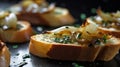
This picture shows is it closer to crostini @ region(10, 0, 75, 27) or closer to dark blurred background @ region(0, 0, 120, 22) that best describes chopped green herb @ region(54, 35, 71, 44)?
crostini @ region(10, 0, 75, 27)

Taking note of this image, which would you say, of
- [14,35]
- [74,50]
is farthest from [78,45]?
[14,35]

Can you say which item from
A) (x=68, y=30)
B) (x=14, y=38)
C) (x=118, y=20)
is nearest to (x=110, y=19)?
(x=118, y=20)

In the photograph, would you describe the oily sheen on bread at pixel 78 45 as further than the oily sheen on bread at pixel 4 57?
Yes

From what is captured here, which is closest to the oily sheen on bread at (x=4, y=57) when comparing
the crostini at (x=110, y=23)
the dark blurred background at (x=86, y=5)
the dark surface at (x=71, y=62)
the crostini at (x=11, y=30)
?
the dark surface at (x=71, y=62)

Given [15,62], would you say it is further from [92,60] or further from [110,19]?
[110,19]

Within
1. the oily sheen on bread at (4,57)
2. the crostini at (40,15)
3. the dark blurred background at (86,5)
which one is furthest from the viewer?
the dark blurred background at (86,5)

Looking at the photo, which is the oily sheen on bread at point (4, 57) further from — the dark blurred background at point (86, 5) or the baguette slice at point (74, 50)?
the dark blurred background at point (86, 5)

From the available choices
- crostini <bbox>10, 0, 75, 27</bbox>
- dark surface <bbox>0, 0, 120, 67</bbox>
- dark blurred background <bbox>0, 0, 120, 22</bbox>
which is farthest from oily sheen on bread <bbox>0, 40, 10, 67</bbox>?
dark blurred background <bbox>0, 0, 120, 22</bbox>

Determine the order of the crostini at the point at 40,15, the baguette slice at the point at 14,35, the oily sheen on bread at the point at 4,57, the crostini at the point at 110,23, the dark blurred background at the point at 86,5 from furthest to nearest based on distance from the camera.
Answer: the dark blurred background at the point at 86,5
the crostini at the point at 40,15
the baguette slice at the point at 14,35
the crostini at the point at 110,23
the oily sheen on bread at the point at 4,57
